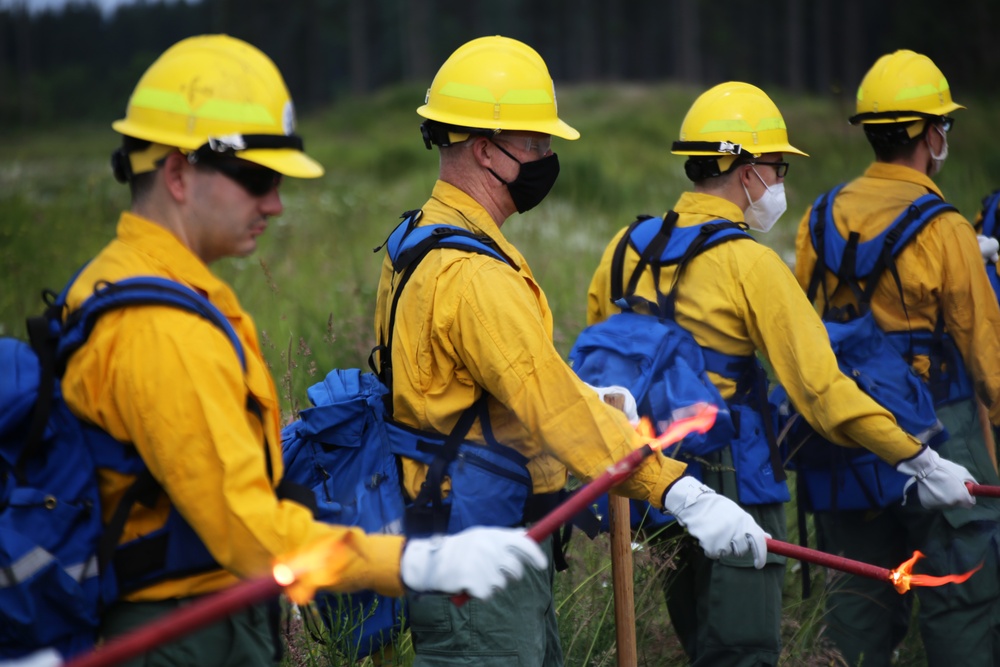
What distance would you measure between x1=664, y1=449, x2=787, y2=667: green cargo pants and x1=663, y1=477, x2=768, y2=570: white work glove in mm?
711

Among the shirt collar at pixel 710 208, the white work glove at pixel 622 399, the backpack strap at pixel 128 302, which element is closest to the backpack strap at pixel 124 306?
the backpack strap at pixel 128 302

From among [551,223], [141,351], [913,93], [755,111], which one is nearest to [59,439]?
[141,351]

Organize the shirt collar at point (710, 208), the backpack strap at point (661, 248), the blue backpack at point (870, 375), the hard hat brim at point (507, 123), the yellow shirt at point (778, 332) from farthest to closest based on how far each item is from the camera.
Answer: the blue backpack at point (870, 375), the shirt collar at point (710, 208), the backpack strap at point (661, 248), the yellow shirt at point (778, 332), the hard hat brim at point (507, 123)

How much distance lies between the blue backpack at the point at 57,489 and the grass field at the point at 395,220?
185 centimetres

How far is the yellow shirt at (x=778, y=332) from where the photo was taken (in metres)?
3.38

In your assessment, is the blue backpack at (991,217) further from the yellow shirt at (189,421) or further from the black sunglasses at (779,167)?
the yellow shirt at (189,421)

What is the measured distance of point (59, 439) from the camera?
1901 millimetres

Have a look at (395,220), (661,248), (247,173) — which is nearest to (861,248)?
(661,248)

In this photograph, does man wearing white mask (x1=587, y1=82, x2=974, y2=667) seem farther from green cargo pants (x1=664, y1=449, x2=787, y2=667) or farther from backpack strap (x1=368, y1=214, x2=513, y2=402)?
backpack strap (x1=368, y1=214, x2=513, y2=402)

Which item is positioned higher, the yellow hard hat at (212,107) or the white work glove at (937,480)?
the yellow hard hat at (212,107)

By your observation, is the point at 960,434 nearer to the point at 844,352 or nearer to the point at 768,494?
the point at 844,352

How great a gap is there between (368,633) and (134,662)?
3.29ft

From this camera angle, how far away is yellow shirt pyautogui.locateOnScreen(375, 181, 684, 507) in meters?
2.50

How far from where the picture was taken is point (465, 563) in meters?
2.00
